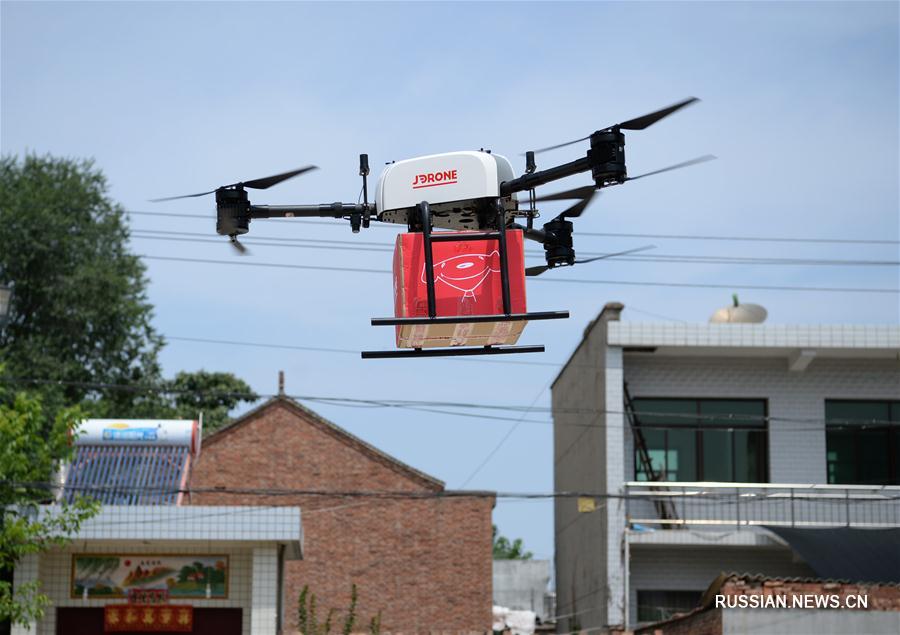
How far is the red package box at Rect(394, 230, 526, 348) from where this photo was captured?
11.8 meters

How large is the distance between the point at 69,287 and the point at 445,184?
129 ft

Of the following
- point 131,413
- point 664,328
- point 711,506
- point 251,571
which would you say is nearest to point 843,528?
point 711,506

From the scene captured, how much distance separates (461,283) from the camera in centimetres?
1184

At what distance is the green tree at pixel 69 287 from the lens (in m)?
48.7

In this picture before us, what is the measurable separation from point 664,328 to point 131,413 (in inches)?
1034

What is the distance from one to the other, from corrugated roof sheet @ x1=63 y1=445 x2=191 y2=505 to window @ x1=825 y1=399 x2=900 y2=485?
1395 cm

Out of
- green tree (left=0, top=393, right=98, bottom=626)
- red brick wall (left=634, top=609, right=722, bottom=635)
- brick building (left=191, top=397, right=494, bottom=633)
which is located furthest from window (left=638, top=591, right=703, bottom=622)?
green tree (left=0, top=393, right=98, bottom=626)

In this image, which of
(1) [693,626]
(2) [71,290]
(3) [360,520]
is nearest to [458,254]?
(1) [693,626]

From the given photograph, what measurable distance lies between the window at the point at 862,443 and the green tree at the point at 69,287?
2637 centimetres

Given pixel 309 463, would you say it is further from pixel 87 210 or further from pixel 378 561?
pixel 87 210

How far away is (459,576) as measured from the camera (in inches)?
1569

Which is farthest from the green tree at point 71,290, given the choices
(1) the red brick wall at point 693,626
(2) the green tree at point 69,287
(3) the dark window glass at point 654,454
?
(1) the red brick wall at point 693,626

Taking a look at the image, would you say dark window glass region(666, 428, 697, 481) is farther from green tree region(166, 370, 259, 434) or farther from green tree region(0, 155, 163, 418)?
→ green tree region(166, 370, 259, 434)

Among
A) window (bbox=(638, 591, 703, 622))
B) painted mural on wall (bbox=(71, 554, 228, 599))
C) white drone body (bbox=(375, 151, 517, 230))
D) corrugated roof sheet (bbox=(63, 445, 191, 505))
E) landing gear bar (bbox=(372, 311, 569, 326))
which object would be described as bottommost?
window (bbox=(638, 591, 703, 622))
